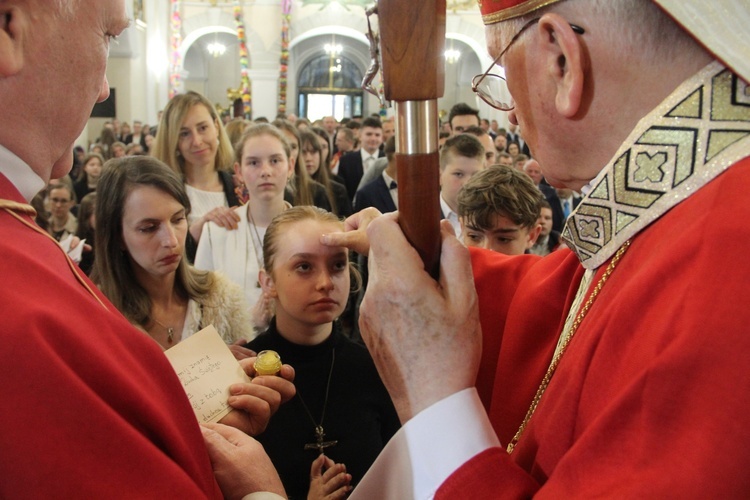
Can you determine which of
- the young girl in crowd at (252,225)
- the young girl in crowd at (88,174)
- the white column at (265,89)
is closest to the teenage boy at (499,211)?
the young girl in crowd at (252,225)

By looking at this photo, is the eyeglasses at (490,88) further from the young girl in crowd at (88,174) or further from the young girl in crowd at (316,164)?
the young girl in crowd at (88,174)

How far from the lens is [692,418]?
0.74 metres

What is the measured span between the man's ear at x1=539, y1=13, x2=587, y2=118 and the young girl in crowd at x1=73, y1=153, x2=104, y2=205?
6179 mm

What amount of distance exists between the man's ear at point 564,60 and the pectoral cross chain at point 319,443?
1.21 metres

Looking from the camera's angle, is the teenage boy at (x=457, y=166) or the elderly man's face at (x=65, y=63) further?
the teenage boy at (x=457, y=166)

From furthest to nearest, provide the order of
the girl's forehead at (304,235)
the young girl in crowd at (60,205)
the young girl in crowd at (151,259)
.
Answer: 1. the young girl in crowd at (60,205)
2. the young girl in crowd at (151,259)
3. the girl's forehead at (304,235)

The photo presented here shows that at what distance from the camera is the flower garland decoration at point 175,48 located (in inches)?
695

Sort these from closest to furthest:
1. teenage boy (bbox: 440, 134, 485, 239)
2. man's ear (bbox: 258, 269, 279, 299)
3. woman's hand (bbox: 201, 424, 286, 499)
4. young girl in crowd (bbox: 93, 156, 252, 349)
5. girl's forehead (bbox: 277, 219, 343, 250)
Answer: woman's hand (bbox: 201, 424, 286, 499) → girl's forehead (bbox: 277, 219, 343, 250) → man's ear (bbox: 258, 269, 279, 299) → young girl in crowd (bbox: 93, 156, 252, 349) → teenage boy (bbox: 440, 134, 485, 239)

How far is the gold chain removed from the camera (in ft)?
3.44

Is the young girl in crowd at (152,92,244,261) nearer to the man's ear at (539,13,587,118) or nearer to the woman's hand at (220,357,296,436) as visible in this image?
the woman's hand at (220,357,296,436)

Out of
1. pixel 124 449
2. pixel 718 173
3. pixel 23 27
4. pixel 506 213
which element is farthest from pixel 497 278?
pixel 506 213

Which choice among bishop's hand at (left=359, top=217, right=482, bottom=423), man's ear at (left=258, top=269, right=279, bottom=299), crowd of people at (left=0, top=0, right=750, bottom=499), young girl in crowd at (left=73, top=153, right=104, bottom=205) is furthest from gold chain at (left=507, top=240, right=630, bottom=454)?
young girl in crowd at (left=73, top=153, right=104, bottom=205)

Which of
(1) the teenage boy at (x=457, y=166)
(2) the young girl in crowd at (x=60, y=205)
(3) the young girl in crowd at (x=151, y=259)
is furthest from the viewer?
(2) the young girl in crowd at (x=60, y=205)

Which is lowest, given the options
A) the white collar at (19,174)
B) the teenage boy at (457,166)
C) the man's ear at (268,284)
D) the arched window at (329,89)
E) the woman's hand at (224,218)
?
the man's ear at (268,284)
